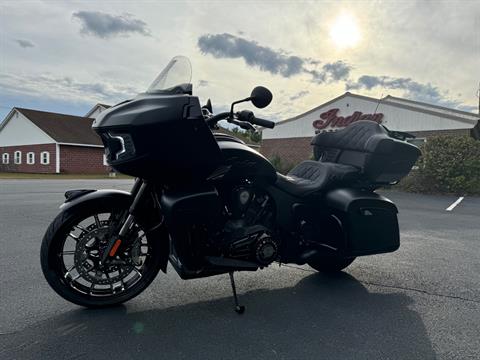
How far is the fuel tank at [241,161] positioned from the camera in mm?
2678

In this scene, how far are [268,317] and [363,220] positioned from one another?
1194mm

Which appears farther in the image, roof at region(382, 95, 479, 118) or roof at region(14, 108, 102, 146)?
roof at region(14, 108, 102, 146)

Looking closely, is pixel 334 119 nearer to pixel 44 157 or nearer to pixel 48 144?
pixel 48 144

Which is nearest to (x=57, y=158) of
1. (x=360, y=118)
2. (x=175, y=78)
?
(x=360, y=118)

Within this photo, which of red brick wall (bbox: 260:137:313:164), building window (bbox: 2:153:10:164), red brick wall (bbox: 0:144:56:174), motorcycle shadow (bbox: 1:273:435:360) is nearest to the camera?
motorcycle shadow (bbox: 1:273:435:360)

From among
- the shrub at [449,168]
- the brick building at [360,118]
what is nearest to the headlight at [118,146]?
the shrub at [449,168]

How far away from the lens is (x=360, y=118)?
2194 cm

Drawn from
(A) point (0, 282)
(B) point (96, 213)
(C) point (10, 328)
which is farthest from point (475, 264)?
(A) point (0, 282)

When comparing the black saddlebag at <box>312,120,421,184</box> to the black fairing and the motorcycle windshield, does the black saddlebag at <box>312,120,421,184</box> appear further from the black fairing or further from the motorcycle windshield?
the motorcycle windshield

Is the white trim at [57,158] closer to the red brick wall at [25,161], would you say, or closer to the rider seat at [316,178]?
the red brick wall at [25,161]

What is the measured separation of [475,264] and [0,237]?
5.95 m

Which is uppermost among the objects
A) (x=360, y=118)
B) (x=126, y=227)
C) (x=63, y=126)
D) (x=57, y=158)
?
(x=360, y=118)

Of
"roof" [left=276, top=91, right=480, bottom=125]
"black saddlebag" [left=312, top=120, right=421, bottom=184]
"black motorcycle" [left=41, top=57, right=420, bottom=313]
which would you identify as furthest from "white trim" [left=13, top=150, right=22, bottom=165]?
"black saddlebag" [left=312, top=120, right=421, bottom=184]

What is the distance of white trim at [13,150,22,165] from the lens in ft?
106
